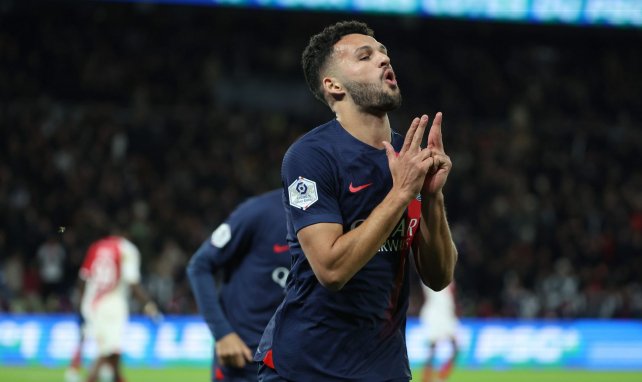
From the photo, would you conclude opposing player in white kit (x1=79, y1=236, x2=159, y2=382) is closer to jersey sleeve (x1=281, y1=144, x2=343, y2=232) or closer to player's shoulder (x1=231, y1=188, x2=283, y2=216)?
player's shoulder (x1=231, y1=188, x2=283, y2=216)

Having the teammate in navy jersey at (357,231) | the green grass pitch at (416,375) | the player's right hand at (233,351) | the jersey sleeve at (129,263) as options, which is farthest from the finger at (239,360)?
the green grass pitch at (416,375)

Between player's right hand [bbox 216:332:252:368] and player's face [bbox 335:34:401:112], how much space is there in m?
1.89

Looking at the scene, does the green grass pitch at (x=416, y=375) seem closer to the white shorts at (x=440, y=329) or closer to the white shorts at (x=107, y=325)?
the white shorts at (x=440, y=329)

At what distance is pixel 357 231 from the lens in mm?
3264

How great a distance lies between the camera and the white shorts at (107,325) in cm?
1088

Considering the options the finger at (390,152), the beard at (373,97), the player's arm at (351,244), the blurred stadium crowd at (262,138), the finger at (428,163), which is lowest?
the player's arm at (351,244)

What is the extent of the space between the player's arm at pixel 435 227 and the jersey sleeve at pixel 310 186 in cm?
32

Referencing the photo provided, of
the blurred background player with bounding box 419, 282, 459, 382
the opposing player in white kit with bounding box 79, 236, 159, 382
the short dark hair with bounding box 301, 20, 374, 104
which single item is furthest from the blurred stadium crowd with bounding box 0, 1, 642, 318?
the short dark hair with bounding box 301, 20, 374, 104

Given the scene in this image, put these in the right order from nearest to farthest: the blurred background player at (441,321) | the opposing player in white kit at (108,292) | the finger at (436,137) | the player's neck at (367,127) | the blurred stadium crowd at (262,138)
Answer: the finger at (436,137) < the player's neck at (367,127) < the opposing player in white kit at (108,292) < the blurred background player at (441,321) < the blurred stadium crowd at (262,138)

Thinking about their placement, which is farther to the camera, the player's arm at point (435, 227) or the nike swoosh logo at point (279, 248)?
the nike swoosh logo at point (279, 248)

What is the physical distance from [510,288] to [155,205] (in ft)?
20.2

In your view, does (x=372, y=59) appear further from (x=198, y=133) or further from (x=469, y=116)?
(x=469, y=116)

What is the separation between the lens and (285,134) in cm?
1978

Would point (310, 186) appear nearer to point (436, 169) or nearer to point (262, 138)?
point (436, 169)
